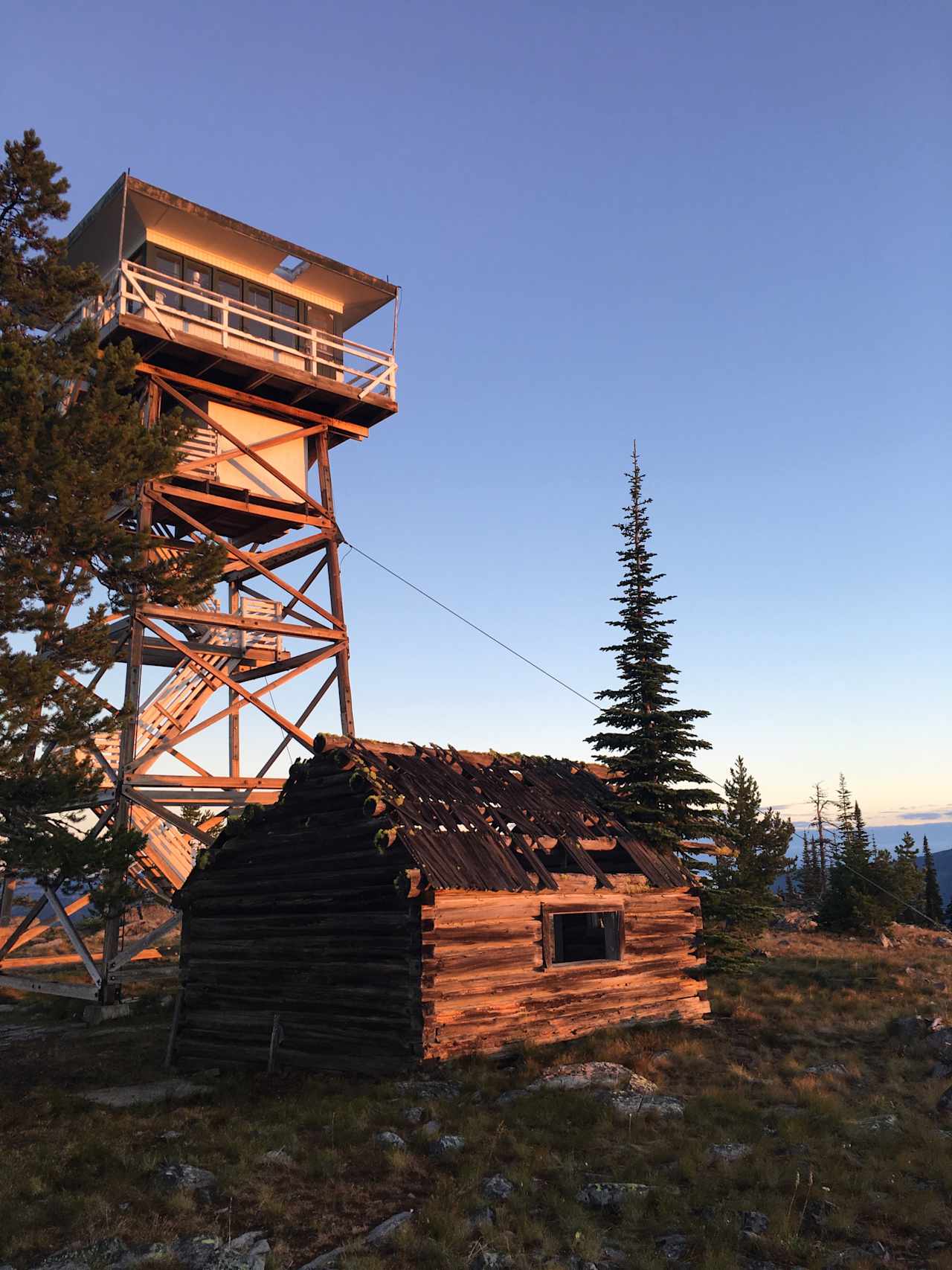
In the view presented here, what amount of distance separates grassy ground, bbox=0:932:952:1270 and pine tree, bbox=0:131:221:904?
4.61 meters

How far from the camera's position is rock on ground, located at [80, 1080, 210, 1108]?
1467 centimetres

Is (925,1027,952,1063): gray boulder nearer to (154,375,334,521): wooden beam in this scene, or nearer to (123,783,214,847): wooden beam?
(123,783,214,847): wooden beam

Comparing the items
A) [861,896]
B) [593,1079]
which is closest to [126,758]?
[593,1079]

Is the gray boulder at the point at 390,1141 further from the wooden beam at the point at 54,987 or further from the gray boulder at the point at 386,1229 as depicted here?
the wooden beam at the point at 54,987

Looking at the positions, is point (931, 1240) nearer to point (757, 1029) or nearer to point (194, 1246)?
point (194, 1246)

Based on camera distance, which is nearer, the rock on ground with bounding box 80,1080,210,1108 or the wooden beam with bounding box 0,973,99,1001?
the rock on ground with bounding box 80,1080,210,1108

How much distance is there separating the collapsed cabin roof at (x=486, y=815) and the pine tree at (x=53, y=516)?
158 inches

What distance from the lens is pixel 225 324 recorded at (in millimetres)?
25328

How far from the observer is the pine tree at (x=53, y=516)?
17.3m

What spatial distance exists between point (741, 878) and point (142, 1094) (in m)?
17.6

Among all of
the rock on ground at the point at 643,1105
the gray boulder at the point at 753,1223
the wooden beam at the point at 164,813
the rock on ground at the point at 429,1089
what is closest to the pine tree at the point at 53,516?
the wooden beam at the point at 164,813

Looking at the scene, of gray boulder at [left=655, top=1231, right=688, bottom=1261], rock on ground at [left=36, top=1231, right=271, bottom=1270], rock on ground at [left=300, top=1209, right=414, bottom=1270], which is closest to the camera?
rock on ground at [left=36, top=1231, right=271, bottom=1270]

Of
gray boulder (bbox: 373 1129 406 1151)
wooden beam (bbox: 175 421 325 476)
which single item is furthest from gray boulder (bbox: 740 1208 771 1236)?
wooden beam (bbox: 175 421 325 476)

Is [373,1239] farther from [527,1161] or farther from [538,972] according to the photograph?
[538,972]
